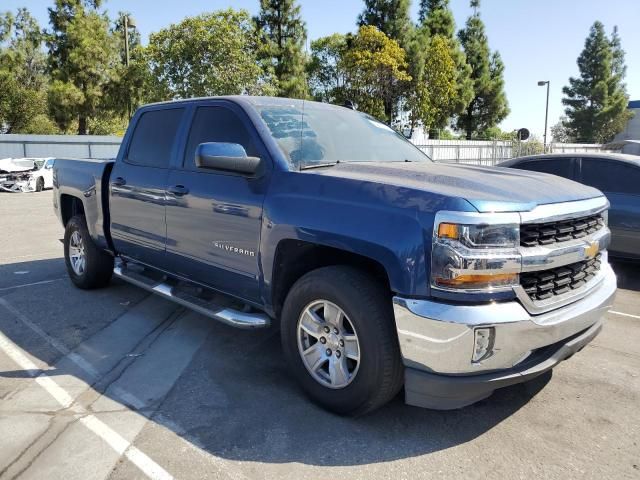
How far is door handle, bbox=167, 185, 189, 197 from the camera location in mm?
4141

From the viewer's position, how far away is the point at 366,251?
9.43ft

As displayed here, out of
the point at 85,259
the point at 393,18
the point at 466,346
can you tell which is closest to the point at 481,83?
the point at 393,18

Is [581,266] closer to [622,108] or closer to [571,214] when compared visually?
[571,214]

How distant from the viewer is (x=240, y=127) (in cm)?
389

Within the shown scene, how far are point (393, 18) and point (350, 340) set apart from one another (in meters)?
34.3

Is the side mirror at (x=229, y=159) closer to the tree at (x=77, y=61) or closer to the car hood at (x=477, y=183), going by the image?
the car hood at (x=477, y=183)

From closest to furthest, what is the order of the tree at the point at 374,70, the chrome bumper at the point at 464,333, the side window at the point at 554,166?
1. the chrome bumper at the point at 464,333
2. the side window at the point at 554,166
3. the tree at the point at 374,70

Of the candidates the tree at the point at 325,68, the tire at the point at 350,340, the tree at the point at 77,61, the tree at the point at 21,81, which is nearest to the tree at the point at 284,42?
the tree at the point at 325,68

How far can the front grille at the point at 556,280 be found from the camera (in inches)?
110

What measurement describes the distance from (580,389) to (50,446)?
3.36m

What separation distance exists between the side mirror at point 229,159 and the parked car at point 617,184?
5151 mm

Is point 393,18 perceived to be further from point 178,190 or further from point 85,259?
point 178,190

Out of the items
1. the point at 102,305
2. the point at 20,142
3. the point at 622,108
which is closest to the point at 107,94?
the point at 20,142

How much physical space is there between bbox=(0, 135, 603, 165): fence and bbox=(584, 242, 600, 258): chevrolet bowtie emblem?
22874 mm
